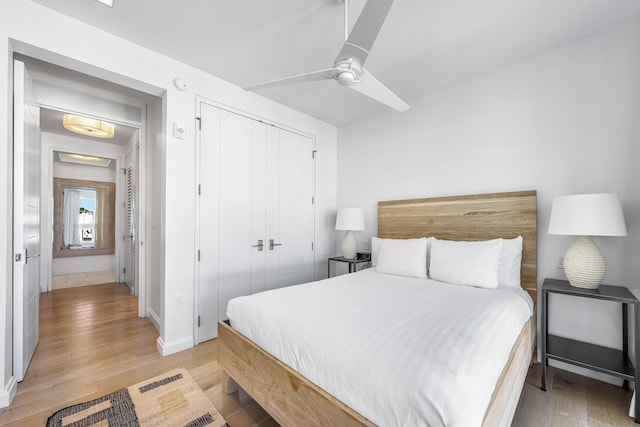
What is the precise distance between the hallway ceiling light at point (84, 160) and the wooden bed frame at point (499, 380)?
17.6 feet

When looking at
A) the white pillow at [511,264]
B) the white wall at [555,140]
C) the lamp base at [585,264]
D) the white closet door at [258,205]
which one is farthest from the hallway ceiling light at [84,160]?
the lamp base at [585,264]

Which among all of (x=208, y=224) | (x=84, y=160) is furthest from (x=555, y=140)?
(x=84, y=160)

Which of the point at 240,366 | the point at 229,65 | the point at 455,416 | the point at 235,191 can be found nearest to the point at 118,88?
the point at 229,65

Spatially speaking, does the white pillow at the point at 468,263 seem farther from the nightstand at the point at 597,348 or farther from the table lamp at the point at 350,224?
the table lamp at the point at 350,224

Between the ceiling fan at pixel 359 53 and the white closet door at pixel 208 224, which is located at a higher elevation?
the ceiling fan at pixel 359 53

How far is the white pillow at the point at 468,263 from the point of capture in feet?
7.02

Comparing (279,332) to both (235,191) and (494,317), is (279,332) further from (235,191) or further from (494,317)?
(235,191)

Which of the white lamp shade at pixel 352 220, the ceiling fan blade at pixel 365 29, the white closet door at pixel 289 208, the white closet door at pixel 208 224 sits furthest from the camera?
the white lamp shade at pixel 352 220

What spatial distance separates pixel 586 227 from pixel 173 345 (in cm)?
→ 335

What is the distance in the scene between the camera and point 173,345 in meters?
2.45

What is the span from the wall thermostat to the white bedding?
166 centimetres

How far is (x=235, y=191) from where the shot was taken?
295 centimetres

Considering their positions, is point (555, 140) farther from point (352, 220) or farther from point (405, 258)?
point (352, 220)

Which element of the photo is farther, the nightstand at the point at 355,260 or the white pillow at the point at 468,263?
the nightstand at the point at 355,260
